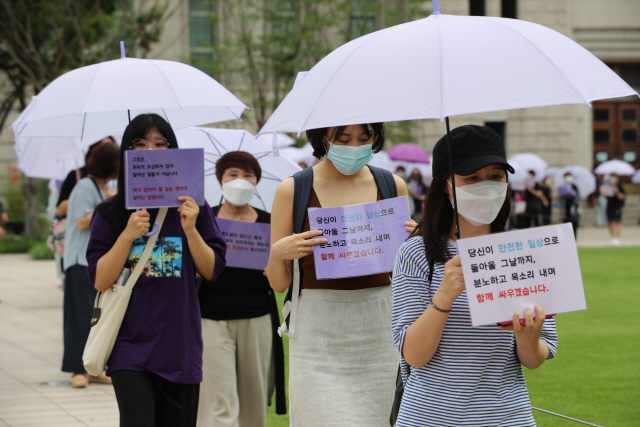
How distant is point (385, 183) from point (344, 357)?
2.86 ft

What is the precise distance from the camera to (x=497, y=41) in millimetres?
2770

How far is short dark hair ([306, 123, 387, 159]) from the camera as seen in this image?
379 cm

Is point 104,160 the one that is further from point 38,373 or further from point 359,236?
point 359,236

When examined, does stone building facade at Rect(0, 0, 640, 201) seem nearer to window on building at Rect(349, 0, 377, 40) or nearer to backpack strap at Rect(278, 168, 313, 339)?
window on building at Rect(349, 0, 377, 40)

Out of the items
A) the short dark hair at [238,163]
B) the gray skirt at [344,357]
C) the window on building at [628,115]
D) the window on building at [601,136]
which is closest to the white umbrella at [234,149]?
the short dark hair at [238,163]

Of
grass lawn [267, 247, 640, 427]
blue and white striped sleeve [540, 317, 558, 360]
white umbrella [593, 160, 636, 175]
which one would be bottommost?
grass lawn [267, 247, 640, 427]

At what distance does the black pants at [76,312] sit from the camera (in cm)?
764

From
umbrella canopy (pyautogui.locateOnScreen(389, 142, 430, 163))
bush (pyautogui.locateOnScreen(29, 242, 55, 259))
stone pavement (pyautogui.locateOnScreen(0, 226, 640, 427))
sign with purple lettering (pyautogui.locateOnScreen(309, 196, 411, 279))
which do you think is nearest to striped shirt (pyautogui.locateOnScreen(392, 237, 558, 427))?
sign with purple lettering (pyautogui.locateOnScreen(309, 196, 411, 279))

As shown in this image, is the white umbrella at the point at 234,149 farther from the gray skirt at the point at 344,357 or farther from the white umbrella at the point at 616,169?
the white umbrella at the point at 616,169

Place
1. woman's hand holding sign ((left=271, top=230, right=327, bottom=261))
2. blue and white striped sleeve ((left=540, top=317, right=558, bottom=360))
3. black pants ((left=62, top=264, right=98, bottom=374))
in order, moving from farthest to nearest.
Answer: black pants ((left=62, top=264, right=98, bottom=374)), woman's hand holding sign ((left=271, top=230, right=327, bottom=261)), blue and white striped sleeve ((left=540, top=317, right=558, bottom=360))

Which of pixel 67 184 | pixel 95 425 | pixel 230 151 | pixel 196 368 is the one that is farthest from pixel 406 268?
pixel 67 184

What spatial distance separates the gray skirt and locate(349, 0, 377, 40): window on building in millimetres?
22432

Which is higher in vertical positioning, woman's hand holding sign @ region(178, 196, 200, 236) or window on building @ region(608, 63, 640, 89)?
window on building @ region(608, 63, 640, 89)

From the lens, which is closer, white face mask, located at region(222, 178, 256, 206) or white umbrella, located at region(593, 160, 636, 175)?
white face mask, located at region(222, 178, 256, 206)
